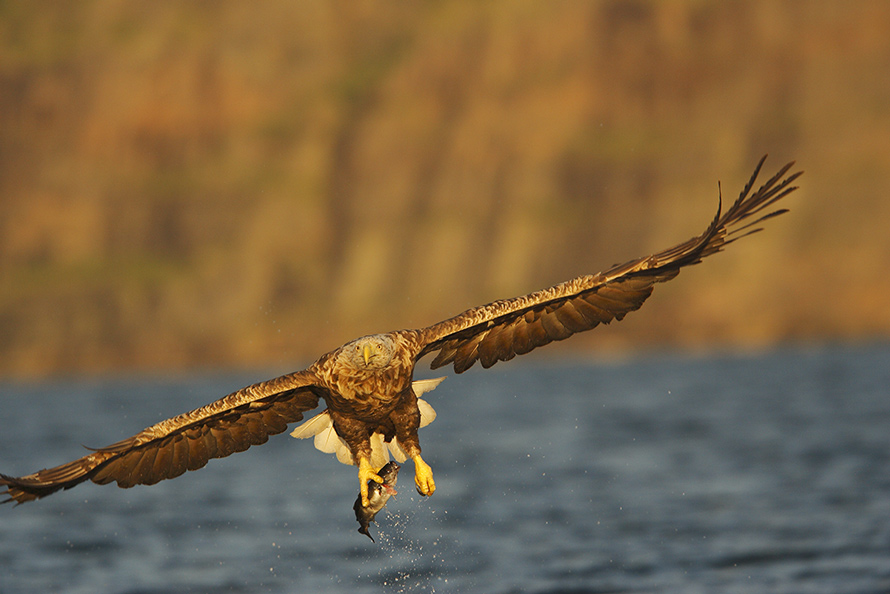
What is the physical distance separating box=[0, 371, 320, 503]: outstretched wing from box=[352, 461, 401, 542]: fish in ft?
3.25

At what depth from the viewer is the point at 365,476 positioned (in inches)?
410

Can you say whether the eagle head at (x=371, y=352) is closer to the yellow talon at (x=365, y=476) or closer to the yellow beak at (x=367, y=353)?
the yellow beak at (x=367, y=353)

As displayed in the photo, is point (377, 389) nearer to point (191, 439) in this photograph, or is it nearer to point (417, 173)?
point (191, 439)

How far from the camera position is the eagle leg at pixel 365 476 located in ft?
33.9

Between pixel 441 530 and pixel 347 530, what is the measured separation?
1712 millimetres

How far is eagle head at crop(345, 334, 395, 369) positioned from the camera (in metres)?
9.55

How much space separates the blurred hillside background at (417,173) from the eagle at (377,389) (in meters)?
85.5

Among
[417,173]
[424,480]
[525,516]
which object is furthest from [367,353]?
[417,173]

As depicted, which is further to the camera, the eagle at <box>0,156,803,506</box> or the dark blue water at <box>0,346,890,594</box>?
the dark blue water at <box>0,346,890,594</box>

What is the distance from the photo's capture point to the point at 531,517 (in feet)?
61.9

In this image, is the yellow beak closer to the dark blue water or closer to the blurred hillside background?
the dark blue water

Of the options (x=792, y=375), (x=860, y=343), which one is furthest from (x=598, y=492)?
(x=860, y=343)

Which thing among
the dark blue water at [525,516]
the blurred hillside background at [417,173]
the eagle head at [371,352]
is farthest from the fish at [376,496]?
the blurred hillside background at [417,173]

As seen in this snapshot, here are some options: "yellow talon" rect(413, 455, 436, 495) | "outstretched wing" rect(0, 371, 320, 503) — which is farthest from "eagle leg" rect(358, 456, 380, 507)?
"outstretched wing" rect(0, 371, 320, 503)
